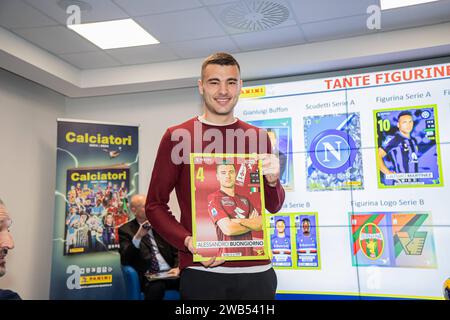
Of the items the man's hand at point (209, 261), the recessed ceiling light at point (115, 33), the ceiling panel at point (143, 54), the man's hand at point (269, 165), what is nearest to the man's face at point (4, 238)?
the man's hand at point (209, 261)

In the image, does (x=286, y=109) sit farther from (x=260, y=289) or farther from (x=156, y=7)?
(x=260, y=289)

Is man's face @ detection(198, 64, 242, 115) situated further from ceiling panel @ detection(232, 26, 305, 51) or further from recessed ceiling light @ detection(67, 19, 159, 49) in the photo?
ceiling panel @ detection(232, 26, 305, 51)

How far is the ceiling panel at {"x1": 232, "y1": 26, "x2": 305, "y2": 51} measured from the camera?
445 cm

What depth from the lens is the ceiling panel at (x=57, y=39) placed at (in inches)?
169

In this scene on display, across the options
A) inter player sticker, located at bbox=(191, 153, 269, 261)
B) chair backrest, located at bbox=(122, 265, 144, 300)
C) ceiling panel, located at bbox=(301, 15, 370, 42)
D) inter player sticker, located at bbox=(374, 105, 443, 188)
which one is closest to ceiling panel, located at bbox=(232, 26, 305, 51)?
ceiling panel, located at bbox=(301, 15, 370, 42)

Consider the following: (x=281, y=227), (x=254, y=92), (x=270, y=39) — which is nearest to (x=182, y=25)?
(x=270, y=39)

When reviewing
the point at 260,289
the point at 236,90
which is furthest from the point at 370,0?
the point at 260,289

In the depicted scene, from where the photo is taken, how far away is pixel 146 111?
18.7 ft

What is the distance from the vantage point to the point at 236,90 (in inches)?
51.7

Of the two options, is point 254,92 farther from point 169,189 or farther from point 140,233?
point 169,189

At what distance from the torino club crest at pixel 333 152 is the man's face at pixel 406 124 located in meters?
0.43

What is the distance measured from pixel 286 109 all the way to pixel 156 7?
74.0 inches

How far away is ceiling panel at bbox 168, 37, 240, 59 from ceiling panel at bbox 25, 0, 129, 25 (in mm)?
834

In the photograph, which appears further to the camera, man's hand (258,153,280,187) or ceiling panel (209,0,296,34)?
ceiling panel (209,0,296,34)
